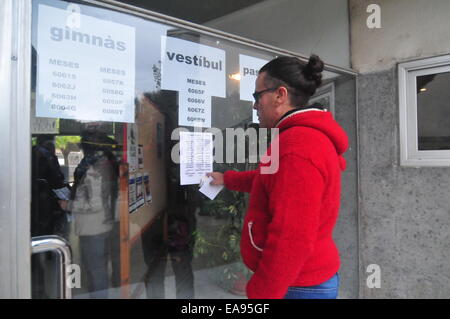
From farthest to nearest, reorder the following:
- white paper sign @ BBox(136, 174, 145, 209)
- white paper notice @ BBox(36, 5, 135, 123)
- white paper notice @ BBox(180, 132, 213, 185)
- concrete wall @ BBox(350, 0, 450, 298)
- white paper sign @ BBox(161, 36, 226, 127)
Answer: concrete wall @ BBox(350, 0, 450, 298) → white paper sign @ BBox(136, 174, 145, 209) → white paper notice @ BBox(180, 132, 213, 185) → white paper sign @ BBox(161, 36, 226, 127) → white paper notice @ BBox(36, 5, 135, 123)

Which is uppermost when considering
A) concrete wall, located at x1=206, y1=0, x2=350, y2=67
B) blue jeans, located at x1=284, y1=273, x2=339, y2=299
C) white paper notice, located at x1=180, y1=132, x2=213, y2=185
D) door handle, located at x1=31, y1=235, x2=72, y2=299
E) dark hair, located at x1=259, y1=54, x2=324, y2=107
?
concrete wall, located at x1=206, y1=0, x2=350, y2=67

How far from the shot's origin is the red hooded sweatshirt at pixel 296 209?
1216 millimetres

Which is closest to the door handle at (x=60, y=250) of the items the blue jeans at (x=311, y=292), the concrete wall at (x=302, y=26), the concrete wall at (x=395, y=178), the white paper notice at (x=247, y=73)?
the blue jeans at (x=311, y=292)

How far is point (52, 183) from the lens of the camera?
1.68 m

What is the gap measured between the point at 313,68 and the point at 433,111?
1527 millimetres

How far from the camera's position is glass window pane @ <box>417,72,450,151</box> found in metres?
2.45

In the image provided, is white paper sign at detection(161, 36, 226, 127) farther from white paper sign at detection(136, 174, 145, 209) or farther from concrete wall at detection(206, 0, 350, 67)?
concrete wall at detection(206, 0, 350, 67)

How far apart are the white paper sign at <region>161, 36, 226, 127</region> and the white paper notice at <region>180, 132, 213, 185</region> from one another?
0.30 feet

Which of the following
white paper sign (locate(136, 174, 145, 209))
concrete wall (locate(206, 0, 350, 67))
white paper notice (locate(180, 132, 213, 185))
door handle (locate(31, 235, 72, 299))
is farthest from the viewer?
concrete wall (locate(206, 0, 350, 67))

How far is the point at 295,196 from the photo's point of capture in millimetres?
1217

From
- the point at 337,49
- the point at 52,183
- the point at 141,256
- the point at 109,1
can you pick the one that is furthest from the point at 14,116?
the point at 337,49

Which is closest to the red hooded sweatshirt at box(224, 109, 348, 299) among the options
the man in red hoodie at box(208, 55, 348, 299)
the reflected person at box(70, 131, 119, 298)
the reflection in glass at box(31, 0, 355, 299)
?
the man in red hoodie at box(208, 55, 348, 299)

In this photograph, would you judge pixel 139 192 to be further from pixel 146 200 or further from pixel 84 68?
pixel 84 68
